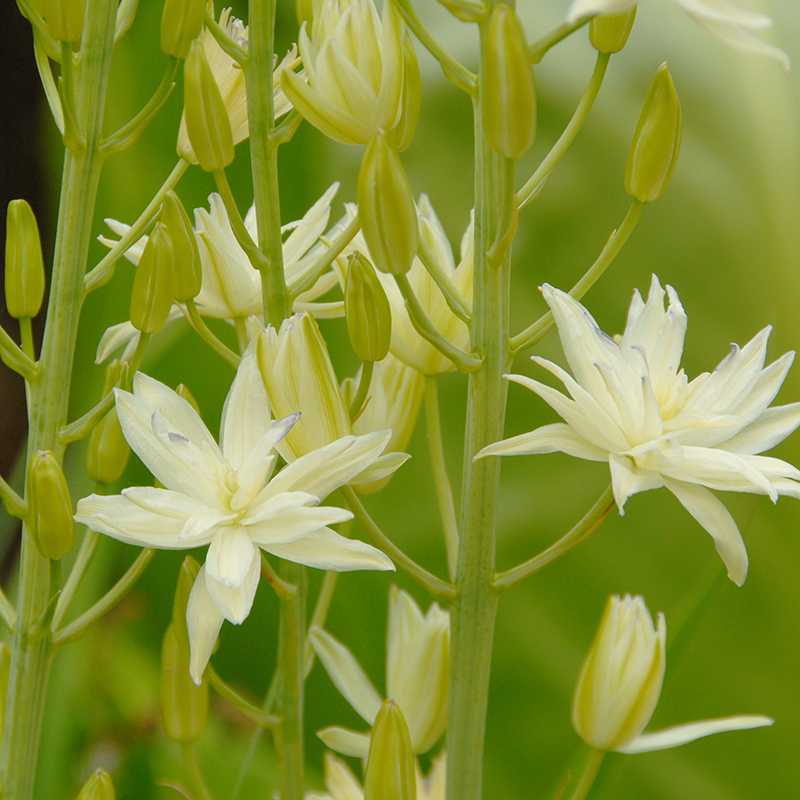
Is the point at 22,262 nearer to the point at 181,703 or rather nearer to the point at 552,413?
the point at 181,703

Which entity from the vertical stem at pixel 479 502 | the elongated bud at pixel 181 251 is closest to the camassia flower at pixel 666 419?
the vertical stem at pixel 479 502

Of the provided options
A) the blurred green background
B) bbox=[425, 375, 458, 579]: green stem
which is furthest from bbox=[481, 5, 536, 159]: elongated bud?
the blurred green background

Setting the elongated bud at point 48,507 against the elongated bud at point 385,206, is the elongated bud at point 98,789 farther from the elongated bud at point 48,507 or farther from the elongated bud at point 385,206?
the elongated bud at point 385,206

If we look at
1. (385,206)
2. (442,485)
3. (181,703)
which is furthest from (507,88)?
(181,703)

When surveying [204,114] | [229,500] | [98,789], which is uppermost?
[204,114]

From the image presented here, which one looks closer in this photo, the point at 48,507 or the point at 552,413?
the point at 48,507

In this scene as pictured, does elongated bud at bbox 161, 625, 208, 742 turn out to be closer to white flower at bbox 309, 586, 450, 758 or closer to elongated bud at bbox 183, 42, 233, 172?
white flower at bbox 309, 586, 450, 758
